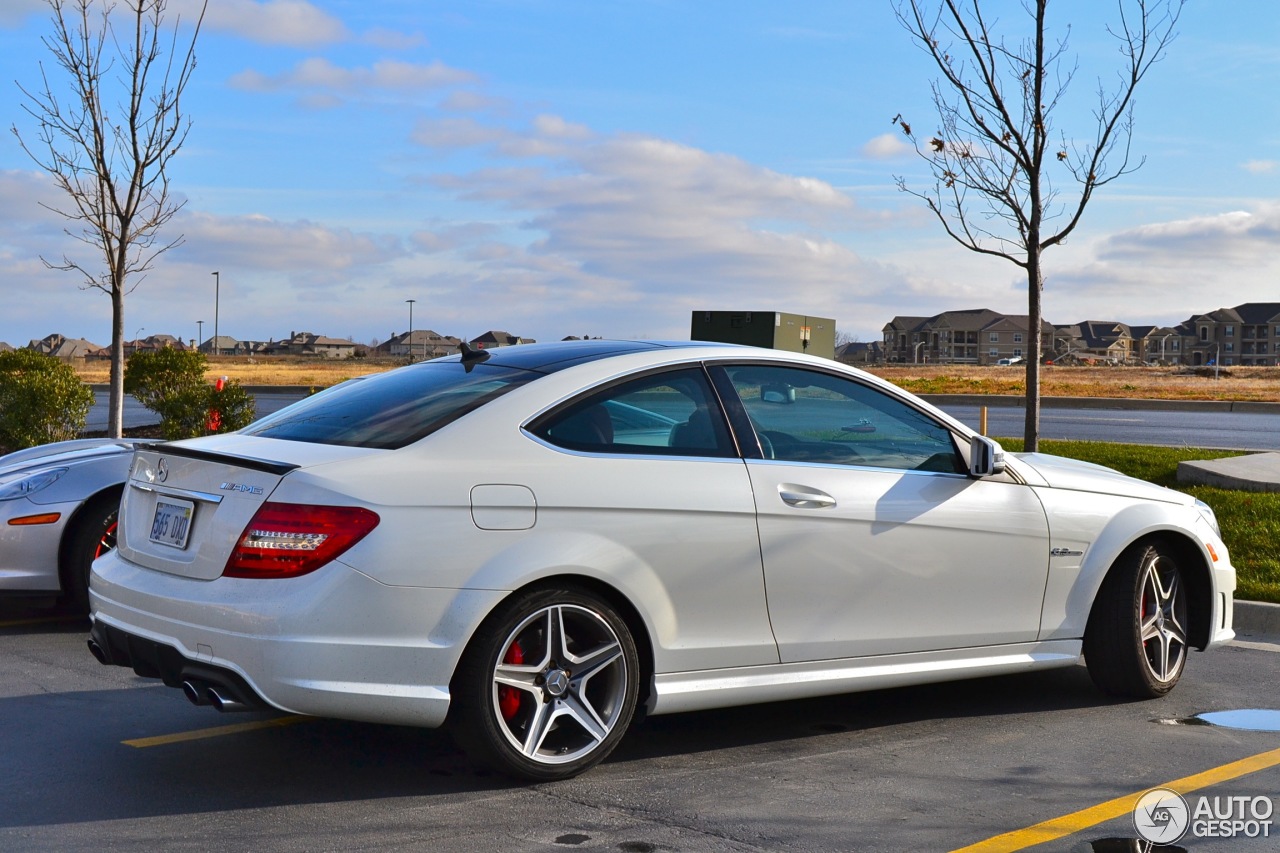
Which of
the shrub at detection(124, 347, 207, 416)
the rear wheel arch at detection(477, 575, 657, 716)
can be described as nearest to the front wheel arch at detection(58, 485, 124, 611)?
the rear wheel arch at detection(477, 575, 657, 716)

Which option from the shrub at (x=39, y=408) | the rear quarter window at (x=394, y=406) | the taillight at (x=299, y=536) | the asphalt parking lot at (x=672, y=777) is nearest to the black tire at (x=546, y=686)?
the asphalt parking lot at (x=672, y=777)

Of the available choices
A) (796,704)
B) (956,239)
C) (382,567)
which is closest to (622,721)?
(382,567)

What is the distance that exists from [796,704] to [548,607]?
1.82 meters

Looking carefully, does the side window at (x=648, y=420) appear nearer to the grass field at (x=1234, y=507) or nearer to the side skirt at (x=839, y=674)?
the side skirt at (x=839, y=674)

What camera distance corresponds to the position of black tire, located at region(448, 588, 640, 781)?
14.0ft

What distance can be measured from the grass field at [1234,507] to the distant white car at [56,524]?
6.69 metres

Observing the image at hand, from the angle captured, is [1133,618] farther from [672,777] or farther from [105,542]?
[105,542]

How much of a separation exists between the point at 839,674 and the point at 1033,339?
6917 mm

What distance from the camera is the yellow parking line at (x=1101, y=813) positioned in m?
3.92

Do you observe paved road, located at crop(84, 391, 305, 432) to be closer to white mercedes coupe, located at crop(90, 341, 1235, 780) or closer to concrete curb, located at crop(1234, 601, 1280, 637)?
concrete curb, located at crop(1234, 601, 1280, 637)

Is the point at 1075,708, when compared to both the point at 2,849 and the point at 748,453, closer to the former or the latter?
the point at 748,453

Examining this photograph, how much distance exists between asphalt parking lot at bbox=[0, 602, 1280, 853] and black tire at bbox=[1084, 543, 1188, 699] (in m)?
0.13

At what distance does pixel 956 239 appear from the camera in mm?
11891

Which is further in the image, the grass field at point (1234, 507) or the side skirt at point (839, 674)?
the grass field at point (1234, 507)
